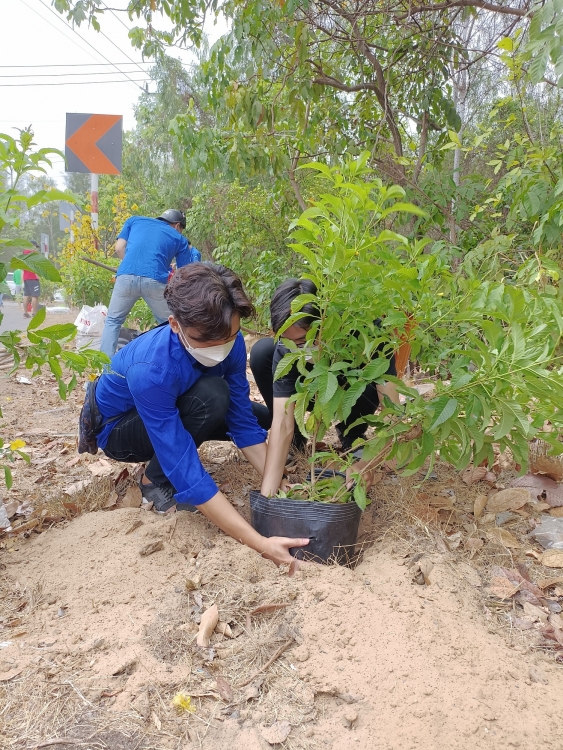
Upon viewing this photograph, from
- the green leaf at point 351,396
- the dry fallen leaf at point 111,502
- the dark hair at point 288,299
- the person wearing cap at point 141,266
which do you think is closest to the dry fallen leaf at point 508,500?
the green leaf at point 351,396

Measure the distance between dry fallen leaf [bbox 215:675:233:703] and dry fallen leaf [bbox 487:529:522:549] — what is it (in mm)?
1212

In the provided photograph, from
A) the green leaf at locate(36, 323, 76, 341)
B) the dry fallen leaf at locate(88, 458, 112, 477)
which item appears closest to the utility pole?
the dry fallen leaf at locate(88, 458, 112, 477)

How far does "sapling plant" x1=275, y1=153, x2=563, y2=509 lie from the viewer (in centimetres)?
173

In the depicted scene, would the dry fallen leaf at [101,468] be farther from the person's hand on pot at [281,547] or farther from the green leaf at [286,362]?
the green leaf at [286,362]

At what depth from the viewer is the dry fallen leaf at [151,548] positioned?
88.8 inches

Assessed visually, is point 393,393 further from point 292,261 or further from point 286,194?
point 292,261

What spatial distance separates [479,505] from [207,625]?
1336mm

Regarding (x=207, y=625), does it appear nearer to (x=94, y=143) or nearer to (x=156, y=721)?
(x=156, y=721)

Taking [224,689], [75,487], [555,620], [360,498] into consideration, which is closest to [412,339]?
[360,498]

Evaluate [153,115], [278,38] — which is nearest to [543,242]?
[278,38]

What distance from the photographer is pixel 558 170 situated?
3256 millimetres

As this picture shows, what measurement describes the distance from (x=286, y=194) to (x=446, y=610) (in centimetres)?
435

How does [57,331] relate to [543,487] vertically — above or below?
above

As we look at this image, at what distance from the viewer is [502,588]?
6.76 ft
